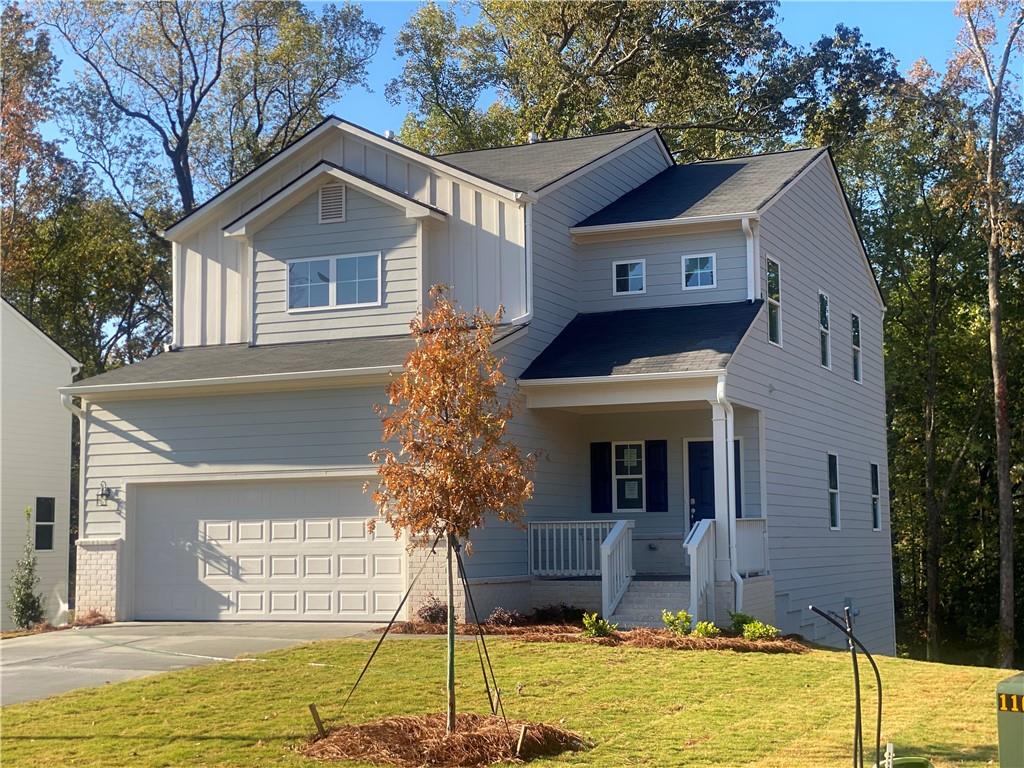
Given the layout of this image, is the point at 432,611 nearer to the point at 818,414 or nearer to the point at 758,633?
the point at 758,633

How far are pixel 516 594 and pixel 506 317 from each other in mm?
4207

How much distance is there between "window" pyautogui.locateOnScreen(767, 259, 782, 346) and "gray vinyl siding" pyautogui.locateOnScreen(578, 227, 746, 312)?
2.49 ft

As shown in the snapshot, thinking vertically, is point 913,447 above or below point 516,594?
above

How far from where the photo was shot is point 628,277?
→ 2050 centimetres

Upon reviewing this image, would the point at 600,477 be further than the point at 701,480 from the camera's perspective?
Yes

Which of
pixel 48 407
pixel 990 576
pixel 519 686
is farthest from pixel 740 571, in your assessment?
pixel 990 576

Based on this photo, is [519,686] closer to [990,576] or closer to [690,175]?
[690,175]

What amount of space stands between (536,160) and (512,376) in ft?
18.8

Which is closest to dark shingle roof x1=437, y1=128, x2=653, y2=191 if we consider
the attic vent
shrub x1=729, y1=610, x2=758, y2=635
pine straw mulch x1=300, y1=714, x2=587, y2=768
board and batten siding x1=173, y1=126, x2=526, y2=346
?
board and batten siding x1=173, y1=126, x2=526, y2=346

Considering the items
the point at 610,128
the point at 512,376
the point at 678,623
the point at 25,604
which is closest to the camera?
the point at 678,623

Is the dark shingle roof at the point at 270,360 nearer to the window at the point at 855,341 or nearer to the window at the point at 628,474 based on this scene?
the window at the point at 628,474

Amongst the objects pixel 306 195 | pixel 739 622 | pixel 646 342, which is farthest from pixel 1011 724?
pixel 306 195

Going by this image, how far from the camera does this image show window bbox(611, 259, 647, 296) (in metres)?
20.4

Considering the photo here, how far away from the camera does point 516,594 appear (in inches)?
693
